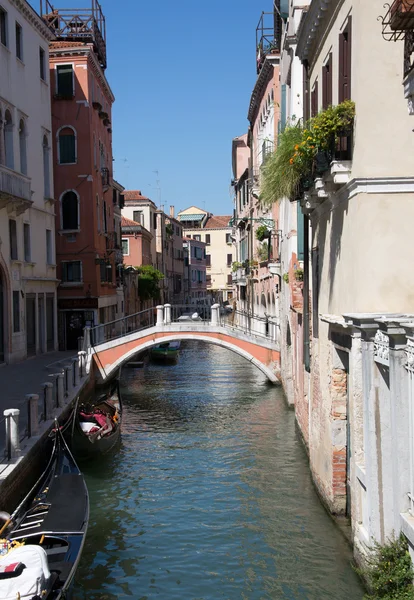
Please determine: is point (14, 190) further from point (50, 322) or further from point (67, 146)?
→ point (67, 146)

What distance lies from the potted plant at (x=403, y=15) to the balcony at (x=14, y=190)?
13616 mm

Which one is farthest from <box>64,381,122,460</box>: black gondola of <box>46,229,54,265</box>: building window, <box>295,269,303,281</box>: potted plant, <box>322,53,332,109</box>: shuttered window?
<box>46,229,54,265</box>: building window

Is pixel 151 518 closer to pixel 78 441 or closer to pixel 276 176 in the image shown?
pixel 78 441

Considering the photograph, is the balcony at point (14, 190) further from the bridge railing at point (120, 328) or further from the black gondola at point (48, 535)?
the black gondola at point (48, 535)

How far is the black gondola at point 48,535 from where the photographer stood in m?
5.73

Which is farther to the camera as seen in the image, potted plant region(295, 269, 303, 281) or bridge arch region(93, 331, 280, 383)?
bridge arch region(93, 331, 280, 383)

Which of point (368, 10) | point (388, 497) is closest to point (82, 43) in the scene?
point (368, 10)

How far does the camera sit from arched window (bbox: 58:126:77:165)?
2438 centimetres

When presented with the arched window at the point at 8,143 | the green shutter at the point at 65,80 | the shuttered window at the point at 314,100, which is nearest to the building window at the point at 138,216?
the green shutter at the point at 65,80

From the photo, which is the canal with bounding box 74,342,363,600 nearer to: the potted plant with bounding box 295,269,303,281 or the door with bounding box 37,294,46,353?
the potted plant with bounding box 295,269,303,281

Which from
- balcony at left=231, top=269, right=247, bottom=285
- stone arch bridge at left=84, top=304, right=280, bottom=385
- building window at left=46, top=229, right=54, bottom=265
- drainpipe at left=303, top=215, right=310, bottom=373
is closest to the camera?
drainpipe at left=303, top=215, right=310, bottom=373

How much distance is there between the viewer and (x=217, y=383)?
21891 millimetres

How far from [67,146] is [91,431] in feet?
45.9

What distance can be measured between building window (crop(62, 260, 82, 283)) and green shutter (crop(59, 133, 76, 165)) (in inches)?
133
